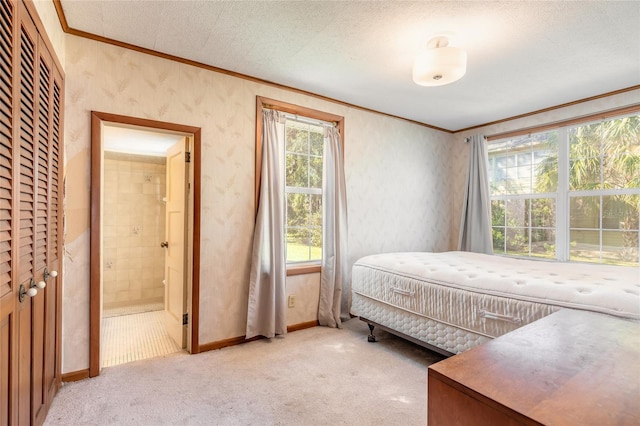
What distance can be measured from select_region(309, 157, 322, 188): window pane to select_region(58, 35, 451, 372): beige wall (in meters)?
0.32

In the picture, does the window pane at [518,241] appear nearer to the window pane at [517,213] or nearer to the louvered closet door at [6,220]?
the window pane at [517,213]

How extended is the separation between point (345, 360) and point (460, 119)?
3.19m

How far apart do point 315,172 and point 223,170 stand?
3.39ft

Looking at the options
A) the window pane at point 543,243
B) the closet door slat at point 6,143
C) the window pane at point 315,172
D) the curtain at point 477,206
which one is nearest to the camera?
the closet door slat at point 6,143

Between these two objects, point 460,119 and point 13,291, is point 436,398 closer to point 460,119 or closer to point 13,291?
point 13,291

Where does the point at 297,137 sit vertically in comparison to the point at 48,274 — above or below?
above

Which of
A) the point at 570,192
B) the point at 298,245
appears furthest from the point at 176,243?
the point at 570,192

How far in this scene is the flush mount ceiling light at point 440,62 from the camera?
2.02 meters

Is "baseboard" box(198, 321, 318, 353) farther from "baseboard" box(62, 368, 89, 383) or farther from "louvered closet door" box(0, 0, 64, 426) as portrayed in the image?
"louvered closet door" box(0, 0, 64, 426)

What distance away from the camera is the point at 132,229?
4.32m

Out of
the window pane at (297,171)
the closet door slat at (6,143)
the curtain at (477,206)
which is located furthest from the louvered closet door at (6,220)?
the curtain at (477,206)

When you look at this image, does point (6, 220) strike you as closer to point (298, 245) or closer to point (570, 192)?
point (298, 245)

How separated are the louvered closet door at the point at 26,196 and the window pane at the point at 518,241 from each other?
4.48 metres

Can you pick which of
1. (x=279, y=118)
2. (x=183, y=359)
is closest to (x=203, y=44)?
(x=279, y=118)
